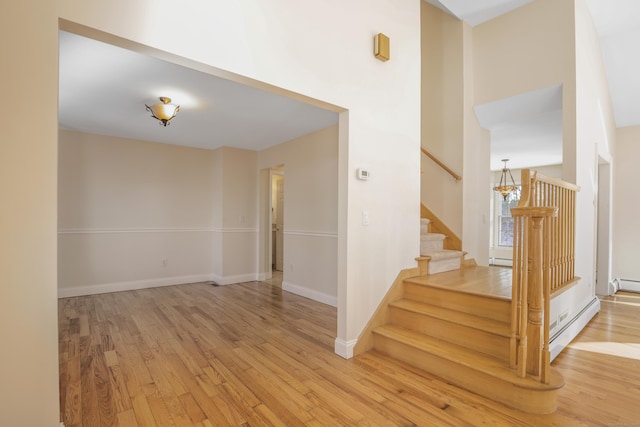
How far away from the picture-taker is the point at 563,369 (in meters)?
2.50

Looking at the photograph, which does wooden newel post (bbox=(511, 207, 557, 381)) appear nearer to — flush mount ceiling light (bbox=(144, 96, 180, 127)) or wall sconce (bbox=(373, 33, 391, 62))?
wall sconce (bbox=(373, 33, 391, 62))

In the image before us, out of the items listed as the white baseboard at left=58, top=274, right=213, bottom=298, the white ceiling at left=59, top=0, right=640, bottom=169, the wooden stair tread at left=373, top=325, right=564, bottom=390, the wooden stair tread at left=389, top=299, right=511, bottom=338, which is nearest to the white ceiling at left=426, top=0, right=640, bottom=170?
the white ceiling at left=59, top=0, right=640, bottom=169

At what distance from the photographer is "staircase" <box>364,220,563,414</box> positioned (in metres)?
2.01

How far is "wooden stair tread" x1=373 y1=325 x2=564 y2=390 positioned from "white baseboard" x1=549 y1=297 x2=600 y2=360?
26.4 inches

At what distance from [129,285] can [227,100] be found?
11.9 ft

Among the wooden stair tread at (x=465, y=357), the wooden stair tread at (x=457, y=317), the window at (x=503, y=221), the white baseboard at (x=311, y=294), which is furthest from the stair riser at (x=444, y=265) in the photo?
the window at (x=503, y=221)

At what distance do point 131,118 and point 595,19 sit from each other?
6220 mm

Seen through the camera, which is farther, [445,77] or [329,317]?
[445,77]

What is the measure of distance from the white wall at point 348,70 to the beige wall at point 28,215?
8.4 inches

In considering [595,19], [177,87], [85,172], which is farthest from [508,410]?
[85,172]

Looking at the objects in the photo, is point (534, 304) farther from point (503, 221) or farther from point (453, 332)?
point (503, 221)

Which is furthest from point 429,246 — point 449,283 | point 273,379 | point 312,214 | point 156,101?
point 156,101

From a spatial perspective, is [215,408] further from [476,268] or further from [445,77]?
[445,77]

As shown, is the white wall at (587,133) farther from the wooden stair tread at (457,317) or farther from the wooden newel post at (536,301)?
the wooden newel post at (536,301)
